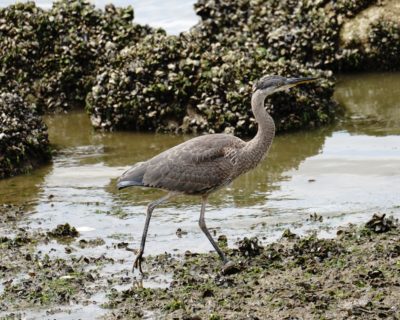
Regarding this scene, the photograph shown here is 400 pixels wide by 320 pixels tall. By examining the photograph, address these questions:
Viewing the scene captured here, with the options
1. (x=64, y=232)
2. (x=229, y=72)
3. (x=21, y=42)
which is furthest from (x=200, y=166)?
(x=21, y=42)

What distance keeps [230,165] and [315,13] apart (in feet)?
27.8

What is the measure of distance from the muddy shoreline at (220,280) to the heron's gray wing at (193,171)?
70cm

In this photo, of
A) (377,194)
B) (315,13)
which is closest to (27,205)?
(377,194)

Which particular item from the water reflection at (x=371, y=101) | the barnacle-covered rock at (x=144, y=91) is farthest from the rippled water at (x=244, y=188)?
the barnacle-covered rock at (x=144, y=91)

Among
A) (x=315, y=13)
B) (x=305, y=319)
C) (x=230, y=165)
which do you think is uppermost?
(x=315, y=13)

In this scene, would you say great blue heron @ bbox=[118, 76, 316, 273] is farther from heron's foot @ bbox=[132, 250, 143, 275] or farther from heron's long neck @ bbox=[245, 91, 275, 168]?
heron's foot @ bbox=[132, 250, 143, 275]

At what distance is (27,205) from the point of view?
11938mm

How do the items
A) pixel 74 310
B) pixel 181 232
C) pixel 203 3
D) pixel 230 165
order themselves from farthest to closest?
pixel 203 3
pixel 181 232
pixel 230 165
pixel 74 310

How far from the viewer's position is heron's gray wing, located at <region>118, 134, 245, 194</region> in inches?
386

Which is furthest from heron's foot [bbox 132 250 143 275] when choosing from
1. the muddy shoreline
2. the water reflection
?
the water reflection

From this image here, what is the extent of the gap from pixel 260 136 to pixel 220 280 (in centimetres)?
199

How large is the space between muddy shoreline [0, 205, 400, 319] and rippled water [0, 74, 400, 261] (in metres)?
0.53

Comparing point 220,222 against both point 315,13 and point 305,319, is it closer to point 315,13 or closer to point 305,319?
point 305,319

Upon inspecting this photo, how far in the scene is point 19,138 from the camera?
13.6 m
